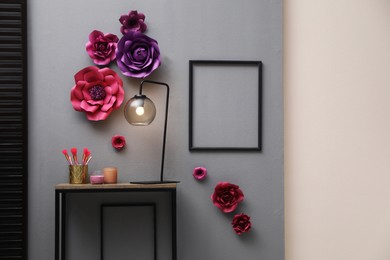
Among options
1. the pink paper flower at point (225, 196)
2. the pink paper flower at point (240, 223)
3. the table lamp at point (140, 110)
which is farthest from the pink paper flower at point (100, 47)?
the pink paper flower at point (240, 223)

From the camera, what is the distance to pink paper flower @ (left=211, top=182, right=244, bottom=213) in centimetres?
283

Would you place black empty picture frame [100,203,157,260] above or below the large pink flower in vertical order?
below

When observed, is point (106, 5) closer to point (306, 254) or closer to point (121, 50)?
point (121, 50)

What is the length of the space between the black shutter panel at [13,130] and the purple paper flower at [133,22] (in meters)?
0.56

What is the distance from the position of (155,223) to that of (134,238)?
15 cm

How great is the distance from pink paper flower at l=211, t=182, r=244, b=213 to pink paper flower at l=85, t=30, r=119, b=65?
0.96m

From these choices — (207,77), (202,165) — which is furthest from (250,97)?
(202,165)

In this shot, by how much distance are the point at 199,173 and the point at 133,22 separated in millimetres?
944

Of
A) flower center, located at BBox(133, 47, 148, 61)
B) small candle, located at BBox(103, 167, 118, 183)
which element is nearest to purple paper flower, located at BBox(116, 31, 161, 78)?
flower center, located at BBox(133, 47, 148, 61)

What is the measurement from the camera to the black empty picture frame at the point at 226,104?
114 inches

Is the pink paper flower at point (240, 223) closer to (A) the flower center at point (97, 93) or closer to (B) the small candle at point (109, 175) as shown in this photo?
(B) the small candle at point (109, 175)

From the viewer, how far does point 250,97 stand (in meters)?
2.94

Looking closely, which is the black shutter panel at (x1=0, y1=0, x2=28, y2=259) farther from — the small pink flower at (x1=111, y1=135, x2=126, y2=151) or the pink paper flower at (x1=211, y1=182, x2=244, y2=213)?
the pink paper flower at (x1=211, y1=182, x2=244, y2=213)

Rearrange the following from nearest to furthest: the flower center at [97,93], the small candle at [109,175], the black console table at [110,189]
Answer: the black console table at [110,189] → the small candle at [109,175] → the flower center at [97,93]
